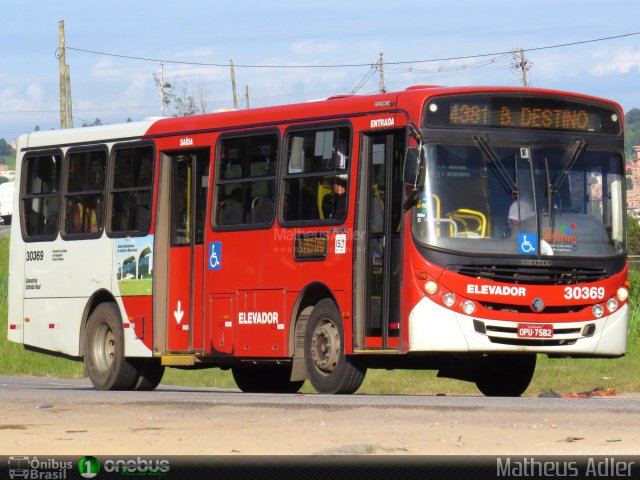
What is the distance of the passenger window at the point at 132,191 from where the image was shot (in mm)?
19969

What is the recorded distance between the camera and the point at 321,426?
12.4 metres

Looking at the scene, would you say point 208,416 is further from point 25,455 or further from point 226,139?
point 226,139

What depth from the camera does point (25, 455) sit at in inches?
428

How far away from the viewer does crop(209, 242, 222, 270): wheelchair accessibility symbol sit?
62.2 ft

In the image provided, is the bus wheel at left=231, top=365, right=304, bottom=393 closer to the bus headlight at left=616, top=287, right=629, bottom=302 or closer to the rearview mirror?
the bus headlight at left=616, top=287, right=629, bottom=302

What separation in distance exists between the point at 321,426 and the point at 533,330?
176 inches

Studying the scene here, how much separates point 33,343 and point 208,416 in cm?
864

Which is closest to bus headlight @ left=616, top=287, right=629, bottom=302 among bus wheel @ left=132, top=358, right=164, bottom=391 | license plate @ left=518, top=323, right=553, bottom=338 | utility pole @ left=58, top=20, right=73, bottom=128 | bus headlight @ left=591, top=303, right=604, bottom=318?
bus headlight @ left=591, top=303, right=604, bottom=318

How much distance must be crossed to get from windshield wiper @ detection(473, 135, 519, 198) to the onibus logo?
7.49 meters

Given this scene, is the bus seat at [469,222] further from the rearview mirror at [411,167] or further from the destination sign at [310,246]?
the destination sign at [310,246]

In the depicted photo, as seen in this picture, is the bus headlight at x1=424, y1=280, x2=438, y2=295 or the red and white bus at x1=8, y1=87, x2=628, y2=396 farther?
the red and white bus at x1=8, y1=87, x2=628, y2=396

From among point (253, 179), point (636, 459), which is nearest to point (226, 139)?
point (253, 179)

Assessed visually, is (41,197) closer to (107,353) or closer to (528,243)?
(107,353)

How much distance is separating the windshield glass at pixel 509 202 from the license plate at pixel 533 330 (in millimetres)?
748
